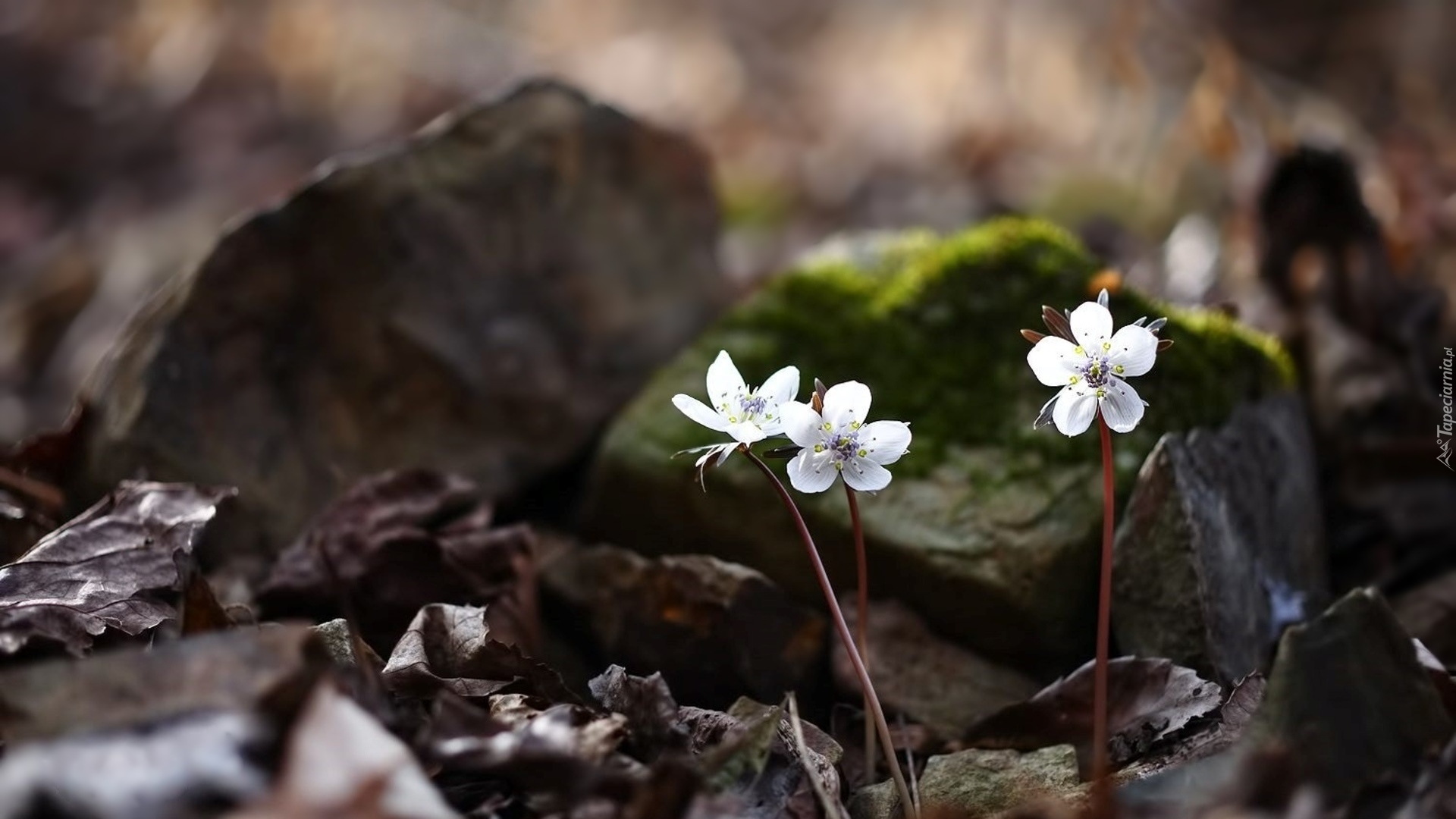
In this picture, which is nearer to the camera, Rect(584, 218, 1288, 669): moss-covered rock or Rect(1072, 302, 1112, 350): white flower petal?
Rect(1072, 302, 1112, 350): white flower petal

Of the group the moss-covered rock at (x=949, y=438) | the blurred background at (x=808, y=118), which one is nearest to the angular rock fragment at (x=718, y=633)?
the moss-covered rock at (x=949, y=438)

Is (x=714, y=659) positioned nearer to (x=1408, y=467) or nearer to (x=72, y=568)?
(x=72, y=568)

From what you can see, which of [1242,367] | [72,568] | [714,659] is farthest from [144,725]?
[1242,367]

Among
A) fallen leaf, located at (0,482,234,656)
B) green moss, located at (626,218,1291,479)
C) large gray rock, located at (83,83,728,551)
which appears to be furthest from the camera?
large gray rock, located at (83,83,728,551)

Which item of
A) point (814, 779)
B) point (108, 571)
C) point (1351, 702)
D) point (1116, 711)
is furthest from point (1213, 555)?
point (108, 571)

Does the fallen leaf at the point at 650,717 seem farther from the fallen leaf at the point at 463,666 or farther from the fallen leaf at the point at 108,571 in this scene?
the fallen leaf at the point at 108,571

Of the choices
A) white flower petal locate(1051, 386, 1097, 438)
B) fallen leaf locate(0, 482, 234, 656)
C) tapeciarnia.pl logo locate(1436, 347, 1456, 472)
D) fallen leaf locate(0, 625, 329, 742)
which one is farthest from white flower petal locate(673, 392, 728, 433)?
tapeciarnia.pl logo locate(1436, 347, 1456, 472)

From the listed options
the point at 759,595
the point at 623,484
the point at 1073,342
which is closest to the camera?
the point at 1073,342

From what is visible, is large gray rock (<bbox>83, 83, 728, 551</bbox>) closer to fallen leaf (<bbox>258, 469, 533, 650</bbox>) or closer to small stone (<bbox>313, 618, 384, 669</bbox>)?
fallen leaf (<bbox>258, 469, 533, 650</bbox>)
